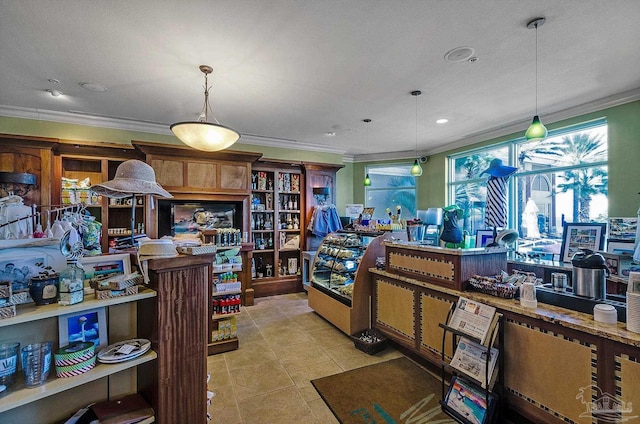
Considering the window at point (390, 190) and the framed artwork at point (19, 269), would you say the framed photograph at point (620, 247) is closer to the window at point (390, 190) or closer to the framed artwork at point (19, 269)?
the window at point (390, 190)

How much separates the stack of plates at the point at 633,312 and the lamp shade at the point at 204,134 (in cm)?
320

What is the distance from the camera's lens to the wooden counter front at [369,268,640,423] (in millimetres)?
1578

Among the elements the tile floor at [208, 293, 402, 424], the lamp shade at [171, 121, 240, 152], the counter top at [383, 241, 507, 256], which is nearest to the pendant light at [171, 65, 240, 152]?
the lamp shade at [171, 121, 240, 152]

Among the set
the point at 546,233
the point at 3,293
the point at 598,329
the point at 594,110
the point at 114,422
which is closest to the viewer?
the point at 3,293

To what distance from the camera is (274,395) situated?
2561 mm

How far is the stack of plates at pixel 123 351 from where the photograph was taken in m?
1.51

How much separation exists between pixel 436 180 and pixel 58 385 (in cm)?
672

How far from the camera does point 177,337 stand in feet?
5.65

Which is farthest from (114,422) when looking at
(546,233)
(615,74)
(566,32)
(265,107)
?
(546,233)

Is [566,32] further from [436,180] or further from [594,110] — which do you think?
[436,180]

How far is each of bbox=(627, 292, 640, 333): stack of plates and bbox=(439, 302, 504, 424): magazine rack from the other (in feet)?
2.16

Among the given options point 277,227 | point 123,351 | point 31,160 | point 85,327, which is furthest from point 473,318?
point 31,160

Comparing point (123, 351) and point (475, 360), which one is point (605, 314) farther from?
point (123, 351)

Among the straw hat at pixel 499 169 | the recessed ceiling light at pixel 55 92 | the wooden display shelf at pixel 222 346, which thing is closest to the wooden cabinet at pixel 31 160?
the recessed ceiling light at pixel 55 92
